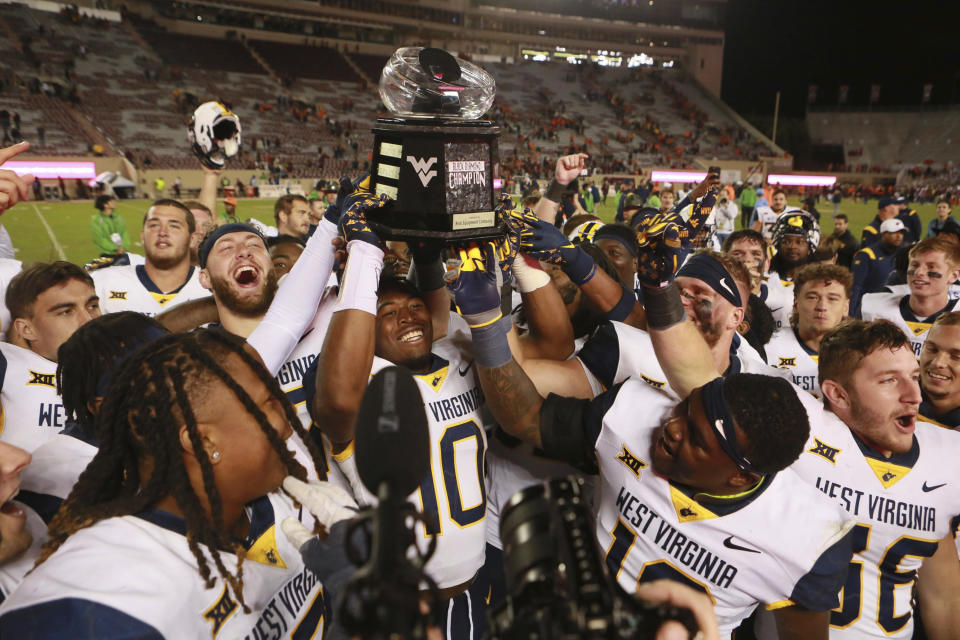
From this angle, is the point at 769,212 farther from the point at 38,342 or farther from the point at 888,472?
the point at 38,342

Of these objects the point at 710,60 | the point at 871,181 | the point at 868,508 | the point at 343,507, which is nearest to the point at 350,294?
the point at 343,507

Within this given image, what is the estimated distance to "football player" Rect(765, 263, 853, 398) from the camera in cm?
379

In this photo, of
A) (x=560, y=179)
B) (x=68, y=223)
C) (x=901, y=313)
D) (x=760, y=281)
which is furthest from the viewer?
(x=68, y=223)

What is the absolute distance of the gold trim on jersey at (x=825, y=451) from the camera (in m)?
2.38

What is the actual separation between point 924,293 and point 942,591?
2866 millimetres

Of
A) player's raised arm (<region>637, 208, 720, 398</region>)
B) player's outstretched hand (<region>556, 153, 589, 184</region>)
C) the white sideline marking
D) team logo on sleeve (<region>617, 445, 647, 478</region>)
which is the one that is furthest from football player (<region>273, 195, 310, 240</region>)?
the white sideline marking

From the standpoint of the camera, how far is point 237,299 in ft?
10.3

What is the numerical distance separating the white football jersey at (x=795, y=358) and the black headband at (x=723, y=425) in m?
2.21

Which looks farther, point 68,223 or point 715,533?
point 68,223

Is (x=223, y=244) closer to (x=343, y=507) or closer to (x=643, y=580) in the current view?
(x=343, y=507)

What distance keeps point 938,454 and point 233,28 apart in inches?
2031

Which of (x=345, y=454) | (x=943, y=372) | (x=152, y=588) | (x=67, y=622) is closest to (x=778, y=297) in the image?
(x=943, y=372)

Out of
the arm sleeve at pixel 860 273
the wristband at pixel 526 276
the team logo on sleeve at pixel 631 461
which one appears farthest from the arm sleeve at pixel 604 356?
the arm sleeve at pixel 860 273

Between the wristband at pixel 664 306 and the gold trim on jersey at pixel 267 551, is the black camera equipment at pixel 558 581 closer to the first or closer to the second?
the gold trim on jersey at pixel 267 551
